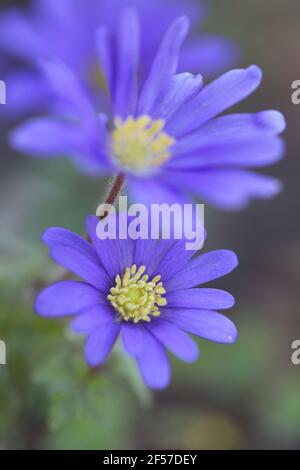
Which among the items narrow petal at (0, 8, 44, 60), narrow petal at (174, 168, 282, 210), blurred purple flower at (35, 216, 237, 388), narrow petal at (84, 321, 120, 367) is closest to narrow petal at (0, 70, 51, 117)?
narrow petal at (0, 8, 44, 60)

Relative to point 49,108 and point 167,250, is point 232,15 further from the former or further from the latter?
point 167,250

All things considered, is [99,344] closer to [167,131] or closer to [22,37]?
[167,131]

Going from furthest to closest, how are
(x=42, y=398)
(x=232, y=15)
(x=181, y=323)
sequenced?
(x=232, y=15) → (x=42, y=398) → (x=181, y=323)

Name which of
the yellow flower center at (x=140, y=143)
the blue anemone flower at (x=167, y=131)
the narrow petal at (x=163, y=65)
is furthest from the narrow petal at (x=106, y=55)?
the narrow petal at (x=163, y=65)

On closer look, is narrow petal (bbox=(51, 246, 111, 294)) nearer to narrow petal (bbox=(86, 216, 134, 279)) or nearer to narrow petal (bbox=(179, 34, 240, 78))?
narrow petal (bbox=(86, 216, 134, 279))

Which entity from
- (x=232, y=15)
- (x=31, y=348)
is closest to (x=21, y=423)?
(x=31, y=348)

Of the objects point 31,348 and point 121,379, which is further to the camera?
point 121,379

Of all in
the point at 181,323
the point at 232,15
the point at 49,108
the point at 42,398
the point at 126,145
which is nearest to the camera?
the point at 181,323
